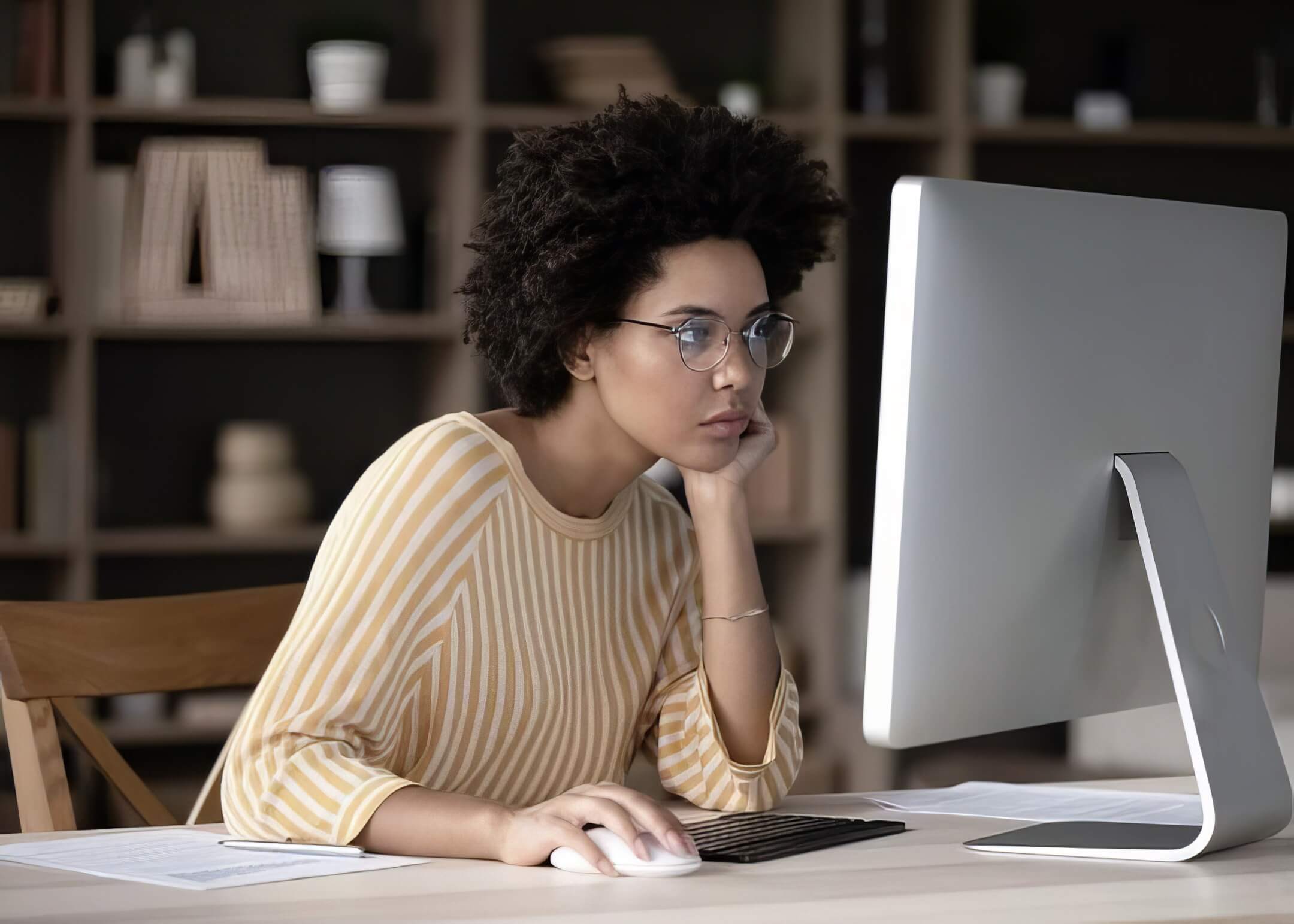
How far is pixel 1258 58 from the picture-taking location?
12.2ft

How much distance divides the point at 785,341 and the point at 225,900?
710 mm

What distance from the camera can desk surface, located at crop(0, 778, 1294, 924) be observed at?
0.94m

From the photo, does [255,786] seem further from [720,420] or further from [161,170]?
[161,170]

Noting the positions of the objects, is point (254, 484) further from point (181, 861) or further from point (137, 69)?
point (181, 861)

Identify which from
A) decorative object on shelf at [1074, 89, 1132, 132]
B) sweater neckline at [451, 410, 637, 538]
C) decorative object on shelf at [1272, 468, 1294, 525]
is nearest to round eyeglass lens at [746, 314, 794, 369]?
sweater neckline at [451, 410, 637, 538]

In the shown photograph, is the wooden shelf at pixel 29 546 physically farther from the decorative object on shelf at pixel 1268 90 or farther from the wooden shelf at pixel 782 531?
the decorative object on shelf at pixel 1268 90

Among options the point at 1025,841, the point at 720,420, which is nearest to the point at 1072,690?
the point at 1025,841

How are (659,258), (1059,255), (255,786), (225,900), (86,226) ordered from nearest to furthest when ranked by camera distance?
(225,900), (1059,255), (255,786), (659,258), (86,226)

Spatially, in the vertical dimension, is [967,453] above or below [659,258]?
below

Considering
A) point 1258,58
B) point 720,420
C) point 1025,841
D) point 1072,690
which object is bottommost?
point 1025,841

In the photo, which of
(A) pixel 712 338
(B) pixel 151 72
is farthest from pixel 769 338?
(B) pixel 151 72

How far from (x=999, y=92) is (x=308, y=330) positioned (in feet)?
5.36

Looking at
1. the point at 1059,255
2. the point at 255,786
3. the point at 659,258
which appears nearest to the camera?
the point at 1059,255

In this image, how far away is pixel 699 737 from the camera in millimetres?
1457
